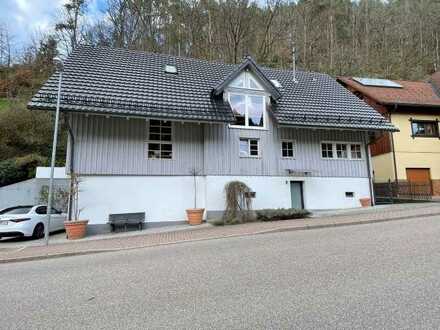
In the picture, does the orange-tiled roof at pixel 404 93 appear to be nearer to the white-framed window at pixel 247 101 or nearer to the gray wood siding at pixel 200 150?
the gray wood siding at pixel 200 150

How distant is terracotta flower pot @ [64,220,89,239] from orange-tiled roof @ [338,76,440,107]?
20.7 m

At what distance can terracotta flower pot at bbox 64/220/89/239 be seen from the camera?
11.8 m

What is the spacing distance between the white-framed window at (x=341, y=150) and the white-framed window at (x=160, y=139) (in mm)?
8671

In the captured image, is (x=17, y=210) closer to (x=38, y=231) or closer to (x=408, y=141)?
(x=38, y=231)

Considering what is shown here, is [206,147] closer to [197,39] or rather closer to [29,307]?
[29,307]

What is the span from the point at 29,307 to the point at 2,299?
94 centimetres

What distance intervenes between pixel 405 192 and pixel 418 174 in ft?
8.53

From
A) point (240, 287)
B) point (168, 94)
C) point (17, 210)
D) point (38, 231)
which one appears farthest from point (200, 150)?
point (240, 287)

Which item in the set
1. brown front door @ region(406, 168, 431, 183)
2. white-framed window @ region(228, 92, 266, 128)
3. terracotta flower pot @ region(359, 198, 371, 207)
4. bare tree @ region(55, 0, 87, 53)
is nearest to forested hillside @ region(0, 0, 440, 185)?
bare tree @ region(55, 0, 87, 53)

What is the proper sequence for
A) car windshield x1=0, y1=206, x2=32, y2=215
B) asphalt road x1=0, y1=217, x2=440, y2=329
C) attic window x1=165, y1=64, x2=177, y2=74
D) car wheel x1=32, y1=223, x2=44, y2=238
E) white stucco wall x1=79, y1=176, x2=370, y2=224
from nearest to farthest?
asphalt road x1=0, y1=217, x2=440, y2=329 → car windshield x1=0, y1=206, x2=32, y2=215 → car wheel x1=32, y1=223, x2=44, y2=238 → white stucco wall x1=79, y1=176, x2=370, y2=224 → attic window x1=165, y1=64, x2=177, y2=74

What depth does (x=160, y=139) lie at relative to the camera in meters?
14.4

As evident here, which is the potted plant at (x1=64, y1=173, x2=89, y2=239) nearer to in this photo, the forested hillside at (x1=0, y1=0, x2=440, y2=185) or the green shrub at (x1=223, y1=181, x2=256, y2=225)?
the green shrub at (x1=223, y1=181, x2=256, y2=225)

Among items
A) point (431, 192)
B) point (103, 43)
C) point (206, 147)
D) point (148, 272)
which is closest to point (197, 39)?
point (103, 43)

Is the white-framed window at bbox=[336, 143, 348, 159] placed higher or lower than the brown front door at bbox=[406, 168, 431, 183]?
higher
